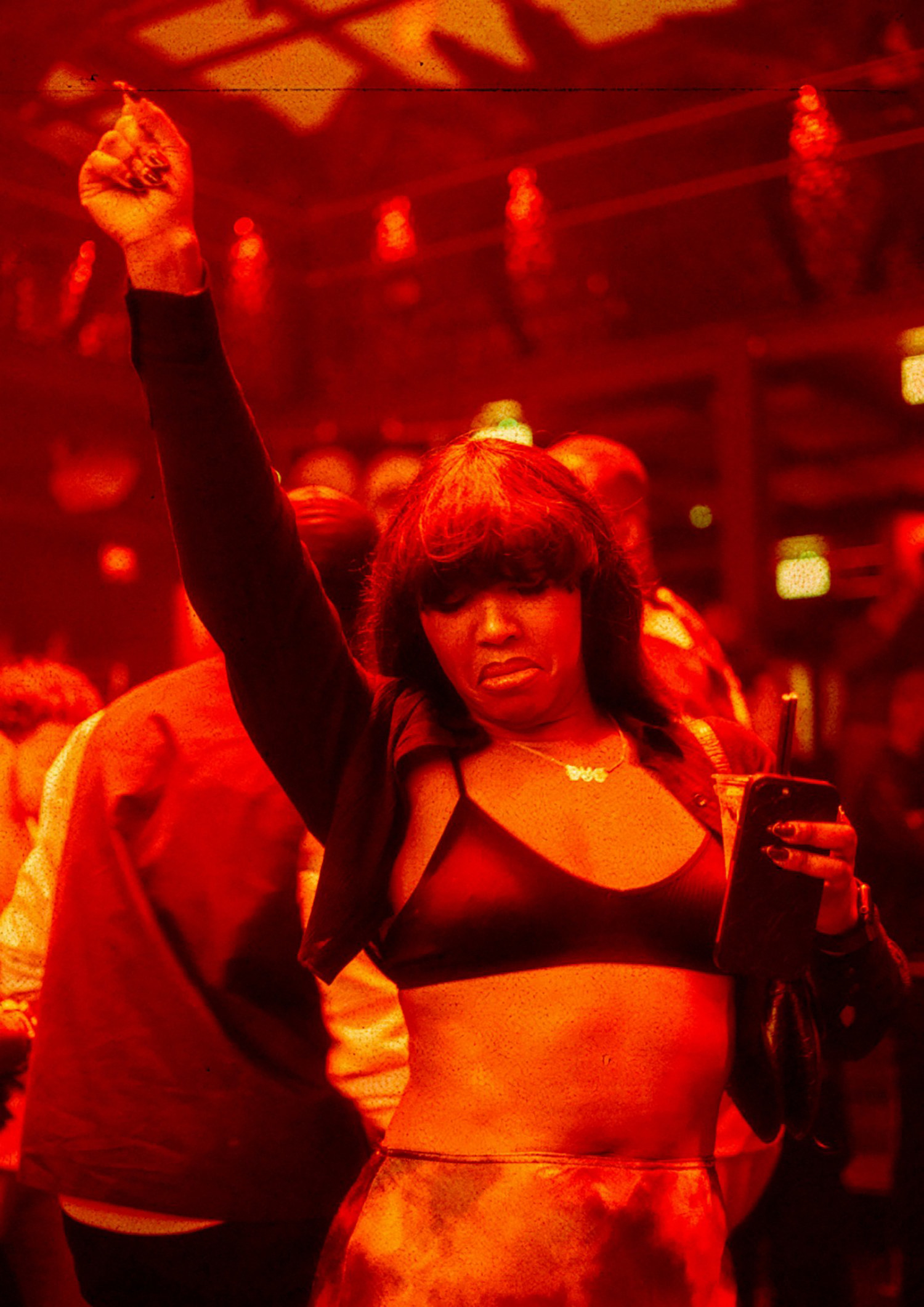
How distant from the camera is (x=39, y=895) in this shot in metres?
1.43

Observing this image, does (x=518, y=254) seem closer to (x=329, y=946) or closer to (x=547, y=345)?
(x=547, y=345)

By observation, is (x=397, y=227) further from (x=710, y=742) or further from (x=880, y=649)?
(x=710, y=742)

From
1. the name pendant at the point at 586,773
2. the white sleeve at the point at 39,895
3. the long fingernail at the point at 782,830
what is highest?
the name pendant at the point at 586,773

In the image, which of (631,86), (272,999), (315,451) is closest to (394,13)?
(631,86)

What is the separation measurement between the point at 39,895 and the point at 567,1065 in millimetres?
810

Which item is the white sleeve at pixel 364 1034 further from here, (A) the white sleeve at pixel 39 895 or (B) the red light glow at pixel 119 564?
(B) the red light glow at pixel 119 564

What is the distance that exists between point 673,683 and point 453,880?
0.64 meters

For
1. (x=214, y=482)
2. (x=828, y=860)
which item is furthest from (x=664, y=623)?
(x=214, y=482)

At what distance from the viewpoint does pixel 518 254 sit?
207cm

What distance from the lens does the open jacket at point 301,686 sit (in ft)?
2.69

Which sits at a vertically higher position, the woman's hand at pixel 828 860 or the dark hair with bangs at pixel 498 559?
the dark hair with bangs at pixel 498 559

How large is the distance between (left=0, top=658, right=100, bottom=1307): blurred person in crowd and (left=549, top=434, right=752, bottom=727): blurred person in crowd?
774mm

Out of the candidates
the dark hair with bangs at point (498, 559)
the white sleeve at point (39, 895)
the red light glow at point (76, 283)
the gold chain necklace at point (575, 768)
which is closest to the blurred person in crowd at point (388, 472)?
the red light glow at point (76, 283)

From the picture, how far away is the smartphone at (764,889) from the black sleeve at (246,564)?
0.30 meters
